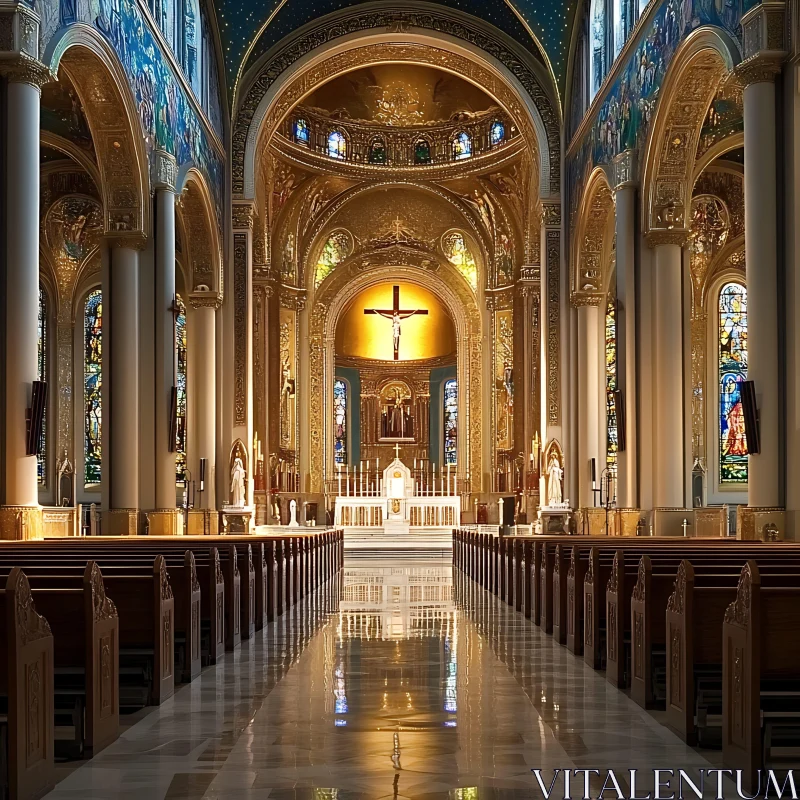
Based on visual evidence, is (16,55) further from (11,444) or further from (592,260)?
(592,260)

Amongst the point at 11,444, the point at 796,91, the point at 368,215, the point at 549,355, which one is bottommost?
the point at 11,444

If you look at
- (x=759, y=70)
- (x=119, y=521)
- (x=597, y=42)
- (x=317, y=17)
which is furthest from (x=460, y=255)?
(x=759, y=70)

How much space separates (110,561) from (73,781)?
358cm

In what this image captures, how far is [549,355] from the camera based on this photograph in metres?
30.1

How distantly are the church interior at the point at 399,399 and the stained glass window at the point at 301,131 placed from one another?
13 centimetres

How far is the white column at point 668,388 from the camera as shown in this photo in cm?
2025

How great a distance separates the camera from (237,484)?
28000mm

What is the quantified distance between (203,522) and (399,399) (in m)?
17.8

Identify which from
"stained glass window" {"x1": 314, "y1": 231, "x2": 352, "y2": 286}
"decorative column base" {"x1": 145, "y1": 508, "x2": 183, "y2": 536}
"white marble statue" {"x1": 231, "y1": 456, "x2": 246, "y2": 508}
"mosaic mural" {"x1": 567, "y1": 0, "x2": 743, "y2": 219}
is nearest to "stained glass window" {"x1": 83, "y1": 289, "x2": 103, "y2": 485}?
"white marble statue" {"x1": 231, "y1": 456, "x2": 246, "y2": 508}

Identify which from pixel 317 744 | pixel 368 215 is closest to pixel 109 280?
pixel 317 744

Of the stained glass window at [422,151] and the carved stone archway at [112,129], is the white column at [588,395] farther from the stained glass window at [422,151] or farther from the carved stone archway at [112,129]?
the carved stone archway at [112,129]

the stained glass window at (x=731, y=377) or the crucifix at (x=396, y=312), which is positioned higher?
the crucifix at (x=396, y=312)

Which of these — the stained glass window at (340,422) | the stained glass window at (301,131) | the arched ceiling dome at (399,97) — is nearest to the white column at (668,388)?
the arched ceiling dome at (399,97)

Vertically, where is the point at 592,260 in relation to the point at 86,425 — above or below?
above
